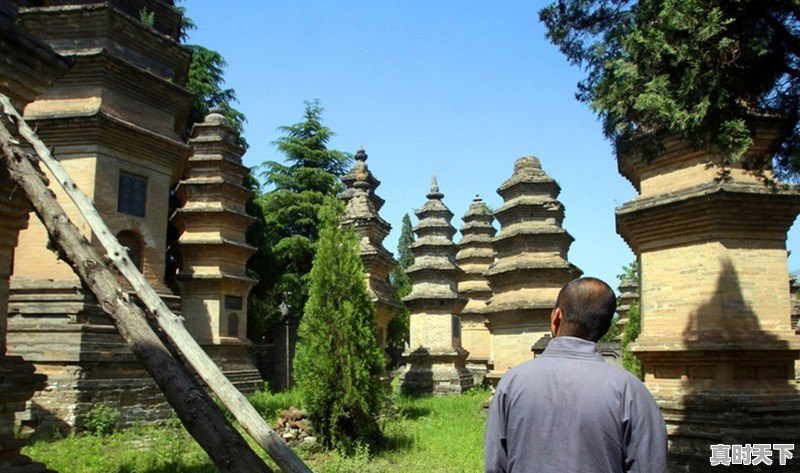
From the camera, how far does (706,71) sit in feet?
22.1

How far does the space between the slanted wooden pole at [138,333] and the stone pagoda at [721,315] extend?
7.32 meters

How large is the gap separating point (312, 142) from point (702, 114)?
2909 centimetres

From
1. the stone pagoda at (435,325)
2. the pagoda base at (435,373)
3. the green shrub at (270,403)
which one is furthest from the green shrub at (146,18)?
the pagoda base at (435,373)

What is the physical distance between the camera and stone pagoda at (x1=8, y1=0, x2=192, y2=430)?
A: 11.9 meters

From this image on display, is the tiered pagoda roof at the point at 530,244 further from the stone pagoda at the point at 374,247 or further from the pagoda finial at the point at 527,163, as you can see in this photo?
the stone pagoda at the point at 374,247

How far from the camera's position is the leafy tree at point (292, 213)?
2750 cm

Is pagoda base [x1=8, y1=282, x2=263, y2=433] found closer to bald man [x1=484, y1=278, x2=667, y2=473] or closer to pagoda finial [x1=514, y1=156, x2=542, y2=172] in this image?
bald man [x1=484, y1=278, x2=667, y2=473]

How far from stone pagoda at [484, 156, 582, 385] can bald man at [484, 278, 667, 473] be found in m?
16.2

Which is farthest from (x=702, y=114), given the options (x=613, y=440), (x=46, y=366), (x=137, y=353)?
(x=46, y=366)

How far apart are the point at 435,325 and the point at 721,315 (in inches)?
662

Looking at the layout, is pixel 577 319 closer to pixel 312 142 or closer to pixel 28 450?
pixel 28 450

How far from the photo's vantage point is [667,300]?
10141 mm

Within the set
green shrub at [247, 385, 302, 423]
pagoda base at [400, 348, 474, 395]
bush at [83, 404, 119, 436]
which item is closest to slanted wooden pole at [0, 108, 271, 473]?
bush at [83, 404, 119, 436]

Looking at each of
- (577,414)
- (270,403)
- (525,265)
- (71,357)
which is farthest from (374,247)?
(577,414)
